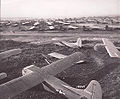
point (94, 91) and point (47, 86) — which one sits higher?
point (94, 91)

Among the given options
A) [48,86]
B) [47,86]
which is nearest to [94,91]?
[48,86]

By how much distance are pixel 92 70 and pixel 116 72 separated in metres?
2.04

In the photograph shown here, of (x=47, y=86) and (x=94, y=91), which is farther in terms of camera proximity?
(x=47, y=86)

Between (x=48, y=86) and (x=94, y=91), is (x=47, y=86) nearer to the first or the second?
(x=48, y=86)

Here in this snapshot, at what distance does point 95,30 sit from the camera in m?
43.5

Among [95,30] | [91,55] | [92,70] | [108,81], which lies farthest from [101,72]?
[95,30]

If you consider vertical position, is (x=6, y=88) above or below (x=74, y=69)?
above

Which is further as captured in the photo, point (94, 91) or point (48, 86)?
point (48, 86)

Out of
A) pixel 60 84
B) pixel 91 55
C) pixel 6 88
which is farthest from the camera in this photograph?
pixel 91 55

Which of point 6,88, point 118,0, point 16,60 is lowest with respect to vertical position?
point 16,60

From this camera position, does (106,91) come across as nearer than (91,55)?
Yes

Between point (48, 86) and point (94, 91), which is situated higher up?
point (94, 91)

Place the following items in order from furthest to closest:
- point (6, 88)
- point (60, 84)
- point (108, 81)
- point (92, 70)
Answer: point (92, 70) → point (108, 81) → point (60, 84) → point (6, 88)

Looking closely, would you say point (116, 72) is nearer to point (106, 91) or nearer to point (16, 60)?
point (106, 91)
